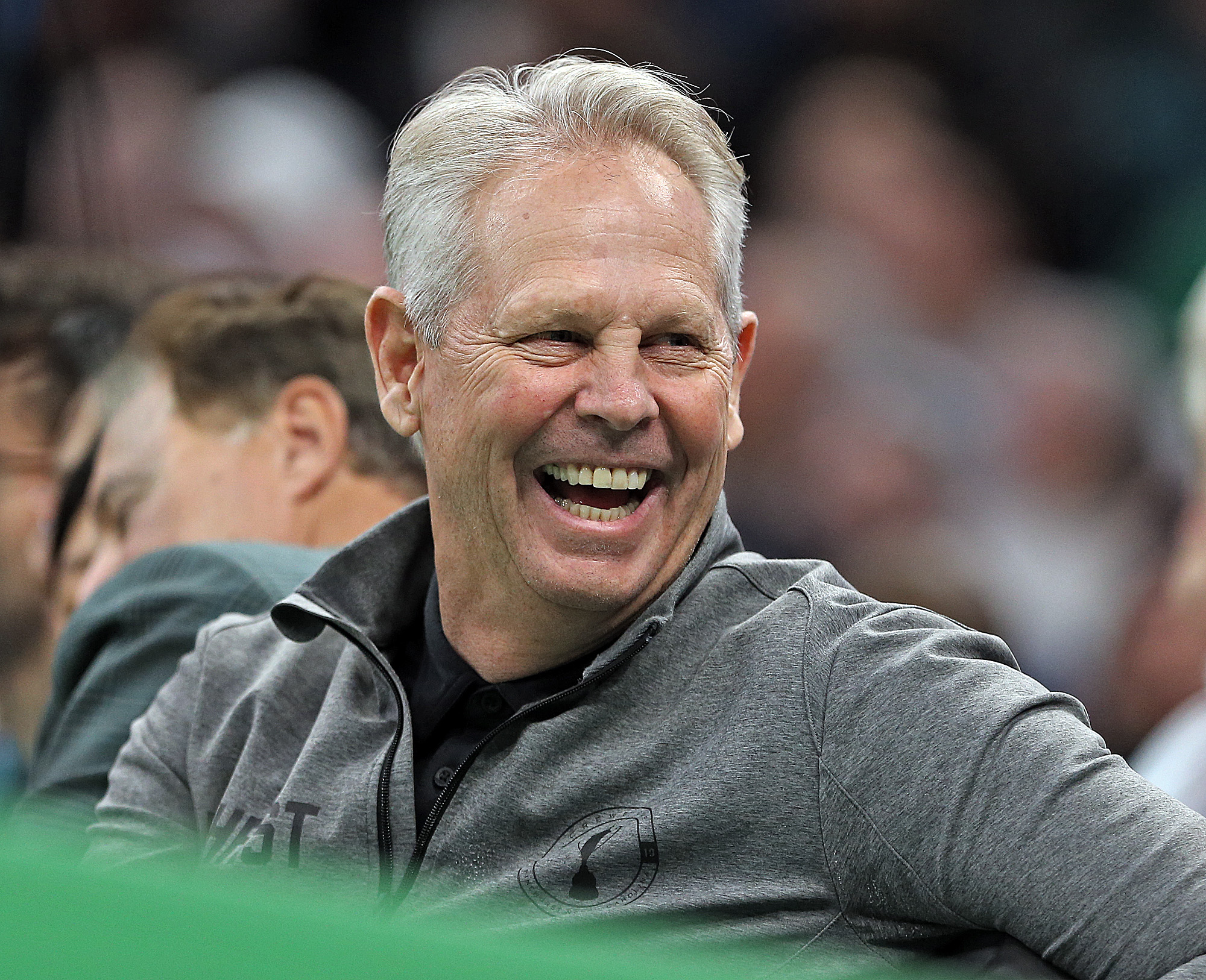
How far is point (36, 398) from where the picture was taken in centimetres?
345

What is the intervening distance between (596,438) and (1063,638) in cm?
232

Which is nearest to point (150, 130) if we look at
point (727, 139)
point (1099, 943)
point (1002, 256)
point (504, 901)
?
point (1002, 256)

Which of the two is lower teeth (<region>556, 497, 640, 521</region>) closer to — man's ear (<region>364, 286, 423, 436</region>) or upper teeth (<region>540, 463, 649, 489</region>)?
upper teeth (<region>540, 463, 649, 489</region>)

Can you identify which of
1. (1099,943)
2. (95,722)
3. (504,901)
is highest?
(1099,943)

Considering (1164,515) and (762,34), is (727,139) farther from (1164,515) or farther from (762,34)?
(762,34)

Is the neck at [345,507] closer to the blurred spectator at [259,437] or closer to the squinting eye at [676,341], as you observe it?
the blurred spectator at [259,437]

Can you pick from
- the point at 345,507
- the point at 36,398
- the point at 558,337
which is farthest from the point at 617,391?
the point at 36,398

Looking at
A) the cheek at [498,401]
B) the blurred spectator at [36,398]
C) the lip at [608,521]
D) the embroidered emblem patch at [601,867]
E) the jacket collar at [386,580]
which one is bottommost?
the blurred spectator at [36,398]

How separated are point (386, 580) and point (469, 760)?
1.10 feet

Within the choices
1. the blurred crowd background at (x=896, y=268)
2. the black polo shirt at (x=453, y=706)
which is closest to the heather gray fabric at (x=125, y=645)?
the black polo shirt at (x=453, y=706)

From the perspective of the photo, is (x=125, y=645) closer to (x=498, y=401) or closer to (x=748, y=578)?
(x=498, y=401)

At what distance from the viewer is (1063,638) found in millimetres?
3678

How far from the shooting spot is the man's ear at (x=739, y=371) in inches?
71.5

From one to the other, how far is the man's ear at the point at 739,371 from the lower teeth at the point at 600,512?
0.16 metres
